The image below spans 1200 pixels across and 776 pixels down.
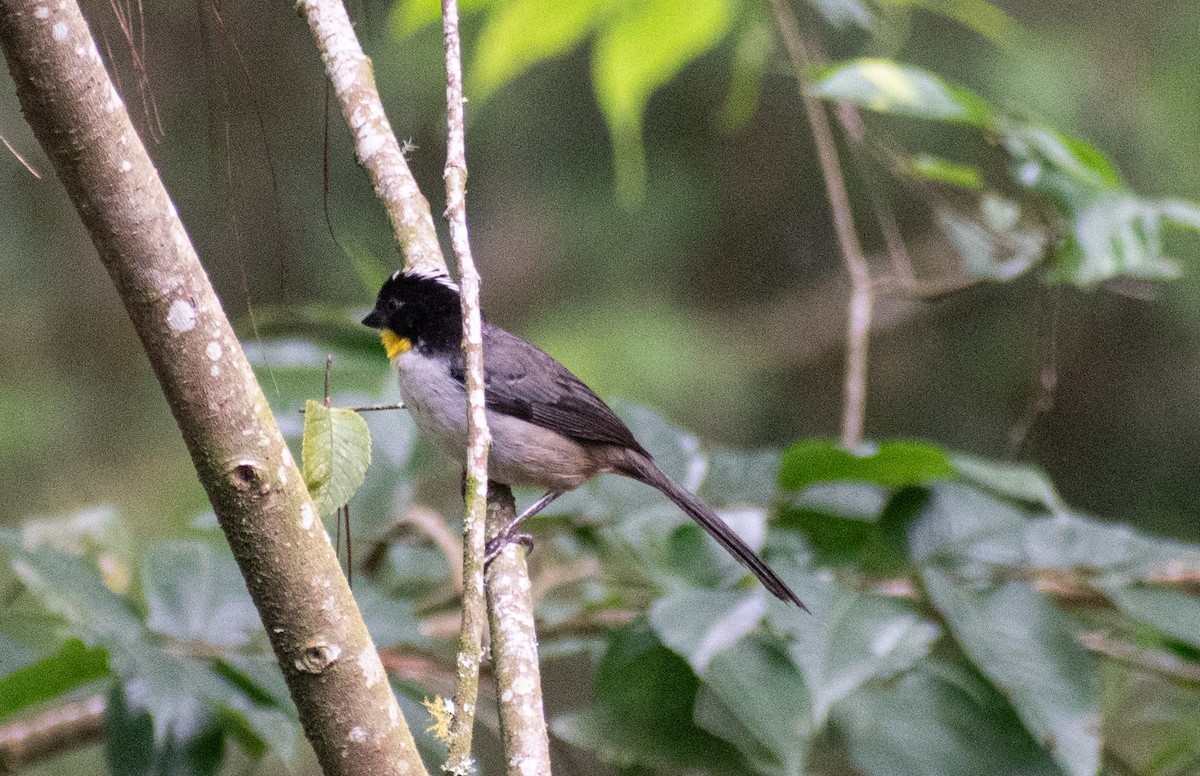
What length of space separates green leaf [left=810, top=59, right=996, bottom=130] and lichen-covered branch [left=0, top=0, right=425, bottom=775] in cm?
179

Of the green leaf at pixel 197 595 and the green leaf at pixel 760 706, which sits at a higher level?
the green leaf at pixel 197 595

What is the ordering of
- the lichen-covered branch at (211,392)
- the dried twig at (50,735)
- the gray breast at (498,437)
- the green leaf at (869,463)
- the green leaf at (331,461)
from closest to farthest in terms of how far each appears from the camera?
the lichen-covered branch at (211,392) → the green leaf at (331,461) → the green leaf at (869,463) → the dried twig at (50,735) → the gray breast at (498,437)

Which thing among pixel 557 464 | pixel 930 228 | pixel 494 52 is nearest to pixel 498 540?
pixel 557 464

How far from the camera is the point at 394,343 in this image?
11.6 ft

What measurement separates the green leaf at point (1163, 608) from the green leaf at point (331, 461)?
6.02 feet

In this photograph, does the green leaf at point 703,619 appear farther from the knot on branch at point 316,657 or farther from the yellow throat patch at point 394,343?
the yellow throat patch at point 394,343

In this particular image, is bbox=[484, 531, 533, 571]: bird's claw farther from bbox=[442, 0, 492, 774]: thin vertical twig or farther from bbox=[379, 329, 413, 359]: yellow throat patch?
bbox=[379, 329, 413, 359]: yellow throat patch

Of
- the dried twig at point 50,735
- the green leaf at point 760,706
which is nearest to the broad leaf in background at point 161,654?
the dried twig at point 50,735

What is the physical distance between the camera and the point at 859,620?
246 cm

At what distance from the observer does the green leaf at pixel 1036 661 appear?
92.1 inches

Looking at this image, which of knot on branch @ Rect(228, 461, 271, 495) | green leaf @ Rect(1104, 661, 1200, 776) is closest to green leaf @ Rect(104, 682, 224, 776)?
knot on branch @ Rect(228, 461, 271, 495)

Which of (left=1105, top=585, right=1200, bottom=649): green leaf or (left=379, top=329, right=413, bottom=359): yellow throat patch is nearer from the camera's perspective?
(left=1105, top=585, right=1200, bottom=649): green leaf

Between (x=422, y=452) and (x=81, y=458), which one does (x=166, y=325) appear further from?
(x=81, y=458)

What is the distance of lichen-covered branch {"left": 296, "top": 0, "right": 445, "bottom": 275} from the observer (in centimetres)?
270
